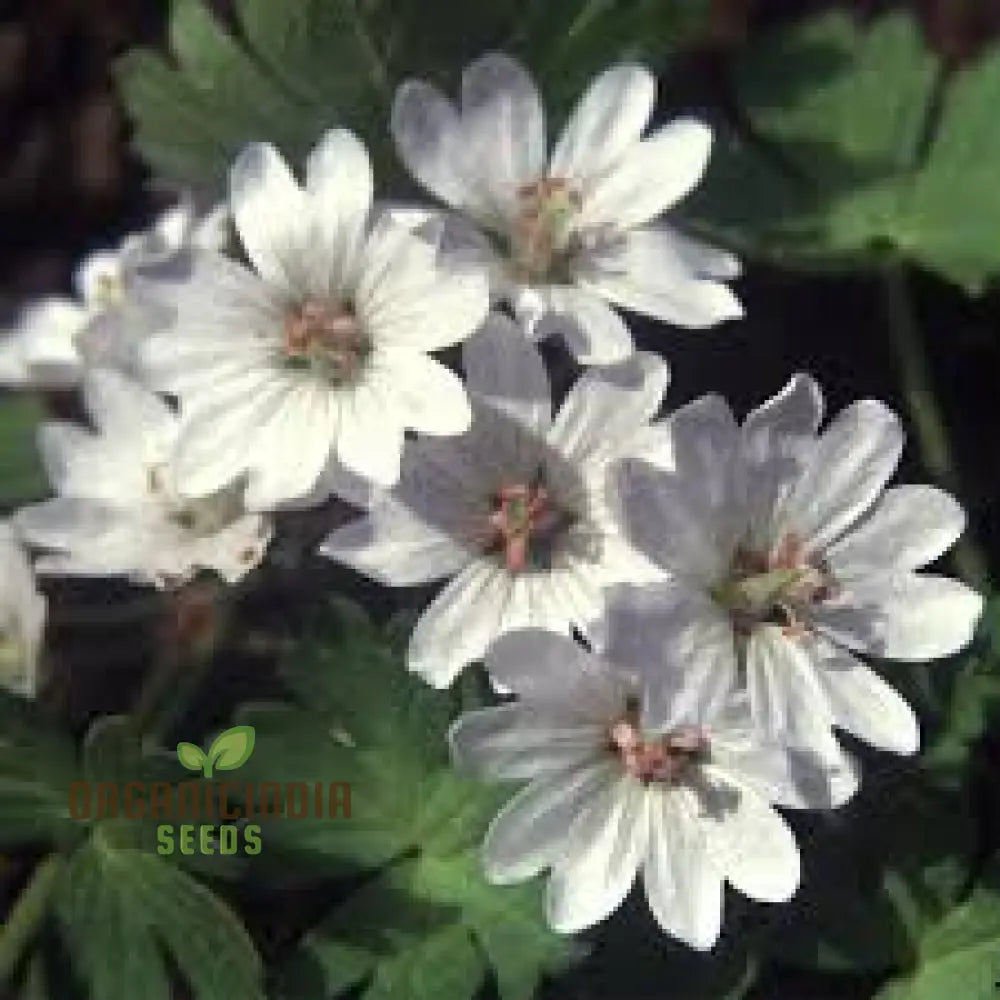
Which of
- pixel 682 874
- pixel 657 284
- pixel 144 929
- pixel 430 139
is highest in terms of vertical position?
pixel 430 139

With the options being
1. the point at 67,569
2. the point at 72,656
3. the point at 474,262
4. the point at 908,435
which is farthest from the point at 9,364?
the point at 908,435

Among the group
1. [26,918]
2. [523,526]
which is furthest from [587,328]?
[26,918]

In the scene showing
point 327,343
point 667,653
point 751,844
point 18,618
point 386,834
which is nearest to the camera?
point 667,653

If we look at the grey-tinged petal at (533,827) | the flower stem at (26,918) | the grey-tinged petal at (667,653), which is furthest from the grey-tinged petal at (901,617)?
the flower stem at (26,918)

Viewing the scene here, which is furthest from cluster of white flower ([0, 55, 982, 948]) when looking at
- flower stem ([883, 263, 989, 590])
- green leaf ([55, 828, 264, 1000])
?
flower stem ([883, 263, 989, 590])

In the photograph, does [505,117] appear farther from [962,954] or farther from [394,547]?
[962,954]

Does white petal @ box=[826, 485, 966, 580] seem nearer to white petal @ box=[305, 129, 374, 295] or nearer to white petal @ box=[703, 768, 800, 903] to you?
white petal @ box=[703, 768, 800, 903]

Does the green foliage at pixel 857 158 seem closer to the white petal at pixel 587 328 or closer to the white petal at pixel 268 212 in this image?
the white petal at pixel 587 328
